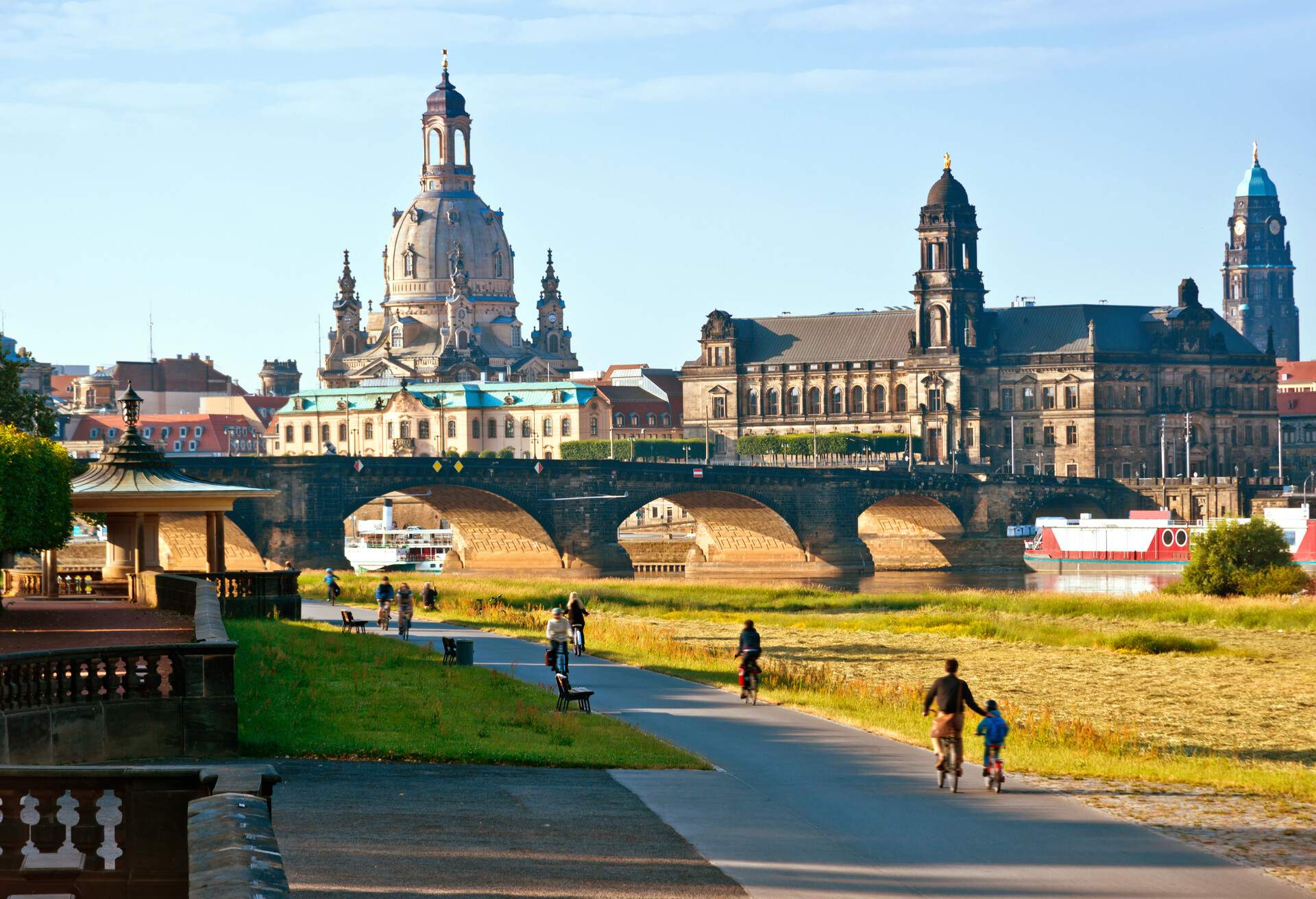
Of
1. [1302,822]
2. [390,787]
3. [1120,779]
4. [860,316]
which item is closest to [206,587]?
[390,787]

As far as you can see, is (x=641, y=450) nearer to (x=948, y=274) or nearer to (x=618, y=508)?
(x=948, y=274)

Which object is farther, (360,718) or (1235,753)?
(1235,753)

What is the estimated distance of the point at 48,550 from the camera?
4525 cm

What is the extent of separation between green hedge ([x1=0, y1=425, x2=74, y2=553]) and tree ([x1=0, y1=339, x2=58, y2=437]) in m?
8.55

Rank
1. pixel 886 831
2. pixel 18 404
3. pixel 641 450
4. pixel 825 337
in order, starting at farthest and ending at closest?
pixel 825 337 < pixel 641 450 < pixel 18 404 < pixel 886 831

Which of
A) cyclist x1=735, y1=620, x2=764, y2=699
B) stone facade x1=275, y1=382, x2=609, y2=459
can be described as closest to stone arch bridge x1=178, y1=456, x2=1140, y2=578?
stone facade x1=275, y1=382, x2=609, y2=459

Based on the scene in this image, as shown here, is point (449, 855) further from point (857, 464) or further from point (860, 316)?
point (860, 316)

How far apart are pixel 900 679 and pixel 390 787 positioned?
21661 mm

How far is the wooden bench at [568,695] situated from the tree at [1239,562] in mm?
51014

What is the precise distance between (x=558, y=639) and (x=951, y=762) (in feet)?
39.0

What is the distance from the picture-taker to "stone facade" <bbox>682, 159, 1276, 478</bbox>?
6304 inches

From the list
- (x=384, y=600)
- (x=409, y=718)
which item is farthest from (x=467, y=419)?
(x=409, y=718)

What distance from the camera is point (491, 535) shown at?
380 feet

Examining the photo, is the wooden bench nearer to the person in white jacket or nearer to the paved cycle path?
the paved cycle path
